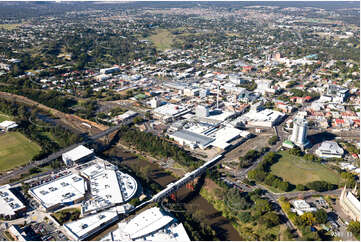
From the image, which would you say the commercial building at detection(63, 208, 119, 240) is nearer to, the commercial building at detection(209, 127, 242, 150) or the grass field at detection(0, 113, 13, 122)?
the commercial building at detection(209, 127, 242, 150)

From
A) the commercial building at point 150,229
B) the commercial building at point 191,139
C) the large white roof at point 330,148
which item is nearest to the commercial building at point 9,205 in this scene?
the commercial building at point 150,229

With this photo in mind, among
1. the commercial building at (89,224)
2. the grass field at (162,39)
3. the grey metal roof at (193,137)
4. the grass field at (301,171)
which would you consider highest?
the grass field at (162,39)

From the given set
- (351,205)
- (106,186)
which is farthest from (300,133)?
(106,186)

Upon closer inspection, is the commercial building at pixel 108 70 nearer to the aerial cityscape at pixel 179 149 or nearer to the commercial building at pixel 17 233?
→ the aerial cityscape at pixel 179 149

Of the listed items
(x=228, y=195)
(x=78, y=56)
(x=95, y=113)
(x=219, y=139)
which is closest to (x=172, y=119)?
(x=219, y=139)

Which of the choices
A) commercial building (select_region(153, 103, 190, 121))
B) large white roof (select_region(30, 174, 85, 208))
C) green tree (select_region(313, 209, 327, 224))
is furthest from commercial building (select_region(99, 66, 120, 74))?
green tree (select_region(313, 209, 327, 224))

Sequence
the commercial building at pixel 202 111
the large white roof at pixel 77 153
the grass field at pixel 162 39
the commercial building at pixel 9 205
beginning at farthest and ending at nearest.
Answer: the grass field at pixel 162 39 → the commercial building at pixel 202 111 → the large white roof at pixel 77 153 → the commercial building at pixel 9 205
